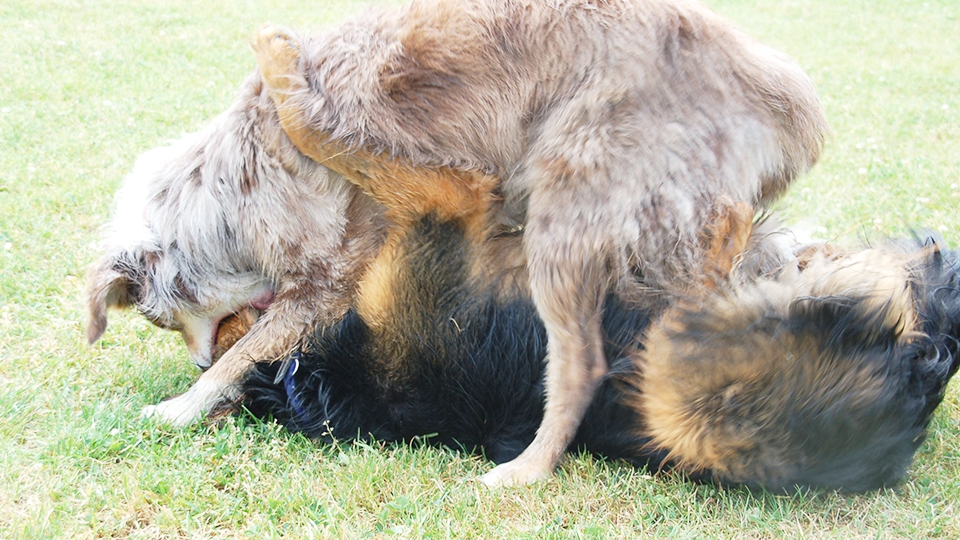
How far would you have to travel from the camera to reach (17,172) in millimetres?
5195

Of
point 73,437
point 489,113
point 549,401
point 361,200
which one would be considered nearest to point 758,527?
point 549,401

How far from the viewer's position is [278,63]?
114 inches

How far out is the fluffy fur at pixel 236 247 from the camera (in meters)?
3.03

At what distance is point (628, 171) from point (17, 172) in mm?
4434

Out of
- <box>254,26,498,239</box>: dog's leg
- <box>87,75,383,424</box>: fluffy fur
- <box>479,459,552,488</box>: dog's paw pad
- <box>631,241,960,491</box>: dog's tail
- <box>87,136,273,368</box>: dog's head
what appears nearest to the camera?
<box>631,241,960,491</box>: dog's tail

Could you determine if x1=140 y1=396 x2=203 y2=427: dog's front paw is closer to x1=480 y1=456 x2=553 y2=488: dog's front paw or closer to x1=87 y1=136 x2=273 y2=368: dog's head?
x1=87 y1=136 x2=273 y2=368: dog's head

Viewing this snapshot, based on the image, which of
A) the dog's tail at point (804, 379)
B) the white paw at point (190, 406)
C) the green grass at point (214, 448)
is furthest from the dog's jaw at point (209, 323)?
the dog's tail at point (804, 379)

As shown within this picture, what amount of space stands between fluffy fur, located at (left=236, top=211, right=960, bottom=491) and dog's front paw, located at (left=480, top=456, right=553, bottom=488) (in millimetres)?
122

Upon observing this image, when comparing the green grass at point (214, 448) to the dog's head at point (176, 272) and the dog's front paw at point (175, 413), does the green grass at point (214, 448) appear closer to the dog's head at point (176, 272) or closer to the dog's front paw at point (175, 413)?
the dog's front paw at point (175, 413)

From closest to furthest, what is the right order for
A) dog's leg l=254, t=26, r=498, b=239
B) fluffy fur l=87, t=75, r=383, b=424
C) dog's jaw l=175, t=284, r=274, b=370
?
dog's leg l=254, t=26, r=498, b=239, fluffy fur l=87, t=75, r=383, b=424, dog's jaw l=175, t=284, r=274, b=370

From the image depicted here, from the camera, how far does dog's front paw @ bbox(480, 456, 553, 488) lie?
8.28 ft

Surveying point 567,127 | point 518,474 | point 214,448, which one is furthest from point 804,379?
point 214,448

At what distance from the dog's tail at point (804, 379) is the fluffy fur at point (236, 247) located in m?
1.31

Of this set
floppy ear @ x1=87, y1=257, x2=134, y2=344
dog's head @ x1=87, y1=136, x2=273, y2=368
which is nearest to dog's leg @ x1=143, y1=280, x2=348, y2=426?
dog's head @ x1=87, y1=136, x2=273, y2=368
